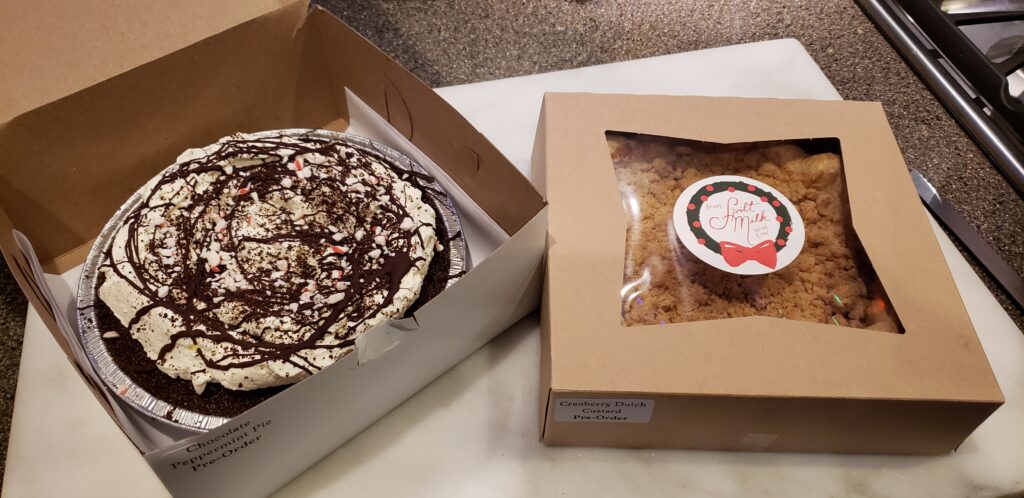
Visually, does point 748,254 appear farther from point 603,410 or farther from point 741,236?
point 603,410

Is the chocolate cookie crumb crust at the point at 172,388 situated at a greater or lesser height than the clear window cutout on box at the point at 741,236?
greater

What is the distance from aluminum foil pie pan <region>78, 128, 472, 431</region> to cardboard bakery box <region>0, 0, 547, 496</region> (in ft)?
0.09

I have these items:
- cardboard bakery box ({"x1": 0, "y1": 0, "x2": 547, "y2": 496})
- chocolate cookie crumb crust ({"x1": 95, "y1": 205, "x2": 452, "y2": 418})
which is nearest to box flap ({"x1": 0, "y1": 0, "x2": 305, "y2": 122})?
cardboard bakery box ({"x1": 0, "y1": 0, "x2": 547, "y2": 496})

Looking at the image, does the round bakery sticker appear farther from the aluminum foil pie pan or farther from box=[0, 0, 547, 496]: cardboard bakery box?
the aluminum foil pie pan

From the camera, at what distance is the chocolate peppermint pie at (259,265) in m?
0.82

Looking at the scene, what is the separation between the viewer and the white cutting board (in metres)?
0.85

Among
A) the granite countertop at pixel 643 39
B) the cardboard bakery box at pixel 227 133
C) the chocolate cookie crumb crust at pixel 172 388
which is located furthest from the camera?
the granite countertop at pixel 643 39

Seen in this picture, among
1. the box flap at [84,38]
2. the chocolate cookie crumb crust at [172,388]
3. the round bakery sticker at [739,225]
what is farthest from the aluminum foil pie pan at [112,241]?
the round bakery sticker at [739,225]

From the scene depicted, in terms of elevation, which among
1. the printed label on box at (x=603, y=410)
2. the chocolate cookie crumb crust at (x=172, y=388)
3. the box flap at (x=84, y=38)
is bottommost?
the printed label on box at (x=603, y=410)

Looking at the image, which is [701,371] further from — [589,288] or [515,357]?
[515,357]

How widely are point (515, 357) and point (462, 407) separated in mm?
100

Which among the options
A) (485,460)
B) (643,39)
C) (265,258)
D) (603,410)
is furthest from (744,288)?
(643,39)

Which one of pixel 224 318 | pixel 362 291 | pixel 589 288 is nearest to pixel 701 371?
pixel 589 288

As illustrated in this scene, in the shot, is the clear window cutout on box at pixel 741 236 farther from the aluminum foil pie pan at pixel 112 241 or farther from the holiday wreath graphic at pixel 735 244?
the aluminum foil pie pan at pixel 112 241
